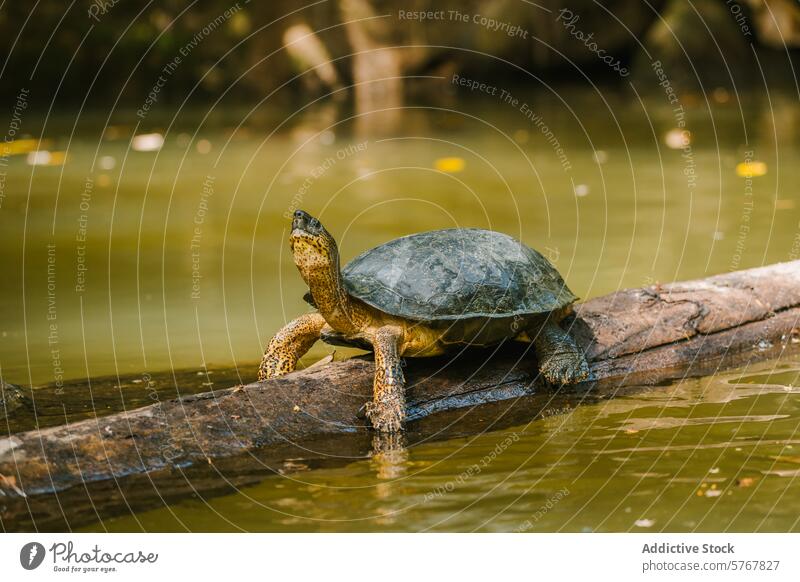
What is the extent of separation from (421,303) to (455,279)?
277mm

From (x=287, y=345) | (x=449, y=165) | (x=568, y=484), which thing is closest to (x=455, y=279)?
(x=287, y=345)

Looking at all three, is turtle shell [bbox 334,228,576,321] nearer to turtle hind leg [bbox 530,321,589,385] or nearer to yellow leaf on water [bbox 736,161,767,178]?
turtle hind leg [bbox 530,321,589,385]

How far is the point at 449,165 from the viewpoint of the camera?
16.3 m

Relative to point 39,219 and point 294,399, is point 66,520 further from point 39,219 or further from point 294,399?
point 39,219

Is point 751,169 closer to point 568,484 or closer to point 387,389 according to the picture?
point 387,389

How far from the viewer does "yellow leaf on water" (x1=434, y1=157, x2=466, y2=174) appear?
16.1 m

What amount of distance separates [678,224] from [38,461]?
8.80 metres

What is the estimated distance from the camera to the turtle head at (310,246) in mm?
5777

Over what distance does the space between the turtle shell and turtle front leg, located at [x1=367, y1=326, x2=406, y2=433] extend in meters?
0.20

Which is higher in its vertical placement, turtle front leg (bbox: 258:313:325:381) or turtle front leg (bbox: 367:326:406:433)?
turtle front leg (bbox: 258:313:325:381)

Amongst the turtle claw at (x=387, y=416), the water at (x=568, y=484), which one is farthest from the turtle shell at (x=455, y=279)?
the water at (x=568, y=484)

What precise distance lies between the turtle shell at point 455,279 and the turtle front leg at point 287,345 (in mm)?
405

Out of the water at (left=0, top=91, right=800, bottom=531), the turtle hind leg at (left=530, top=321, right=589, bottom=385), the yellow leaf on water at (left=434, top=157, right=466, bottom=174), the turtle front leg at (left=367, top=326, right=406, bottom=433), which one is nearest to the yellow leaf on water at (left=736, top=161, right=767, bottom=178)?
the water at (left=0, top=91, right=800, bottom=531)

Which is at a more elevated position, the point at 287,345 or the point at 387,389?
the point at 287,345
